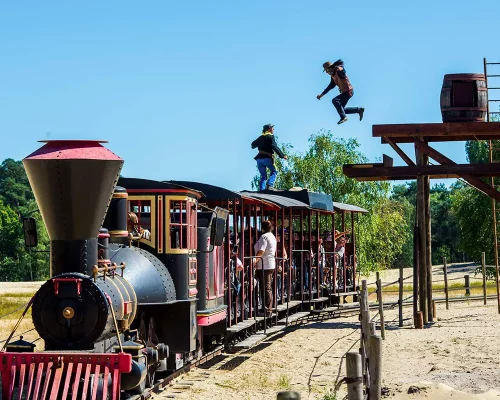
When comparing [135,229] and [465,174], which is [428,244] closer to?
[465,174]

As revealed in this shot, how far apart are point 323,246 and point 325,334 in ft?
21.5

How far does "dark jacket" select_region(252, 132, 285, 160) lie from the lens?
20906 millimetres

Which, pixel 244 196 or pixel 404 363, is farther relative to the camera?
pixel 244 196

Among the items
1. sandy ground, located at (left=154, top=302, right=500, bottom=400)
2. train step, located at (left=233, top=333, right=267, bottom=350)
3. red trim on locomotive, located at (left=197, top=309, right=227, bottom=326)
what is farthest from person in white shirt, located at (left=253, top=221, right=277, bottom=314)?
red trim on locomotive, located at (left=197, top=309, right=227, bottom=326)

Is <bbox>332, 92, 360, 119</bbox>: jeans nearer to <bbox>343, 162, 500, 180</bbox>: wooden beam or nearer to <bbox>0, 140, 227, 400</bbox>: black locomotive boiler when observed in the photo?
<bbox>343, 162, 500, 180</bbox>: wooden beam

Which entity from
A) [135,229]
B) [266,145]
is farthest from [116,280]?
[266,145]

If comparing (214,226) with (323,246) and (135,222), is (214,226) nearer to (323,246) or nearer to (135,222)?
(135,222)

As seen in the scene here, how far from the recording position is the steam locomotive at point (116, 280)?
1048 cm

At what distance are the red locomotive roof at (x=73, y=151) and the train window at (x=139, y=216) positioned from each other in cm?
247

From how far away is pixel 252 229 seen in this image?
1966 centimetres

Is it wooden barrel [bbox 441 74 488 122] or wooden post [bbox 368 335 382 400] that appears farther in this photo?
wooden barrel [bbox 441 74 488 122]

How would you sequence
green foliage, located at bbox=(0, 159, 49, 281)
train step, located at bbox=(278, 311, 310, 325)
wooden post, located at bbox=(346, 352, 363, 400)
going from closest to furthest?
wooden post, located at bbox=(346, 352, 363, 400) → train step, located at bbox=(278, 311, 310, 325) → green foliage, located at bbox=(0, 159, 49, 281)

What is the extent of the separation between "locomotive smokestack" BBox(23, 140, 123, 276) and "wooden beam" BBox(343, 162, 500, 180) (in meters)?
9.11

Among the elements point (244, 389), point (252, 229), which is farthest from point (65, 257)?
point (252, 229)
